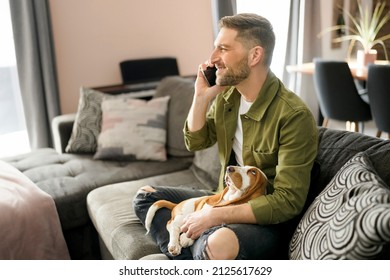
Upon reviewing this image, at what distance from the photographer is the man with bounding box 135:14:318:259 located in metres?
1.06

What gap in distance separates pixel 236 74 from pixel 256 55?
0.08m

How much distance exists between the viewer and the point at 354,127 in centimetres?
321

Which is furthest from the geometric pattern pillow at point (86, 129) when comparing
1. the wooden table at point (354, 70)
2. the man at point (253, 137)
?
the wooden table at point (354, 70)

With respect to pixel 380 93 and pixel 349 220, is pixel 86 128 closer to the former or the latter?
pixel 349 220

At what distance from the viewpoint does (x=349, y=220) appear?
0.83 m

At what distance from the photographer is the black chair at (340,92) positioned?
2771 mm

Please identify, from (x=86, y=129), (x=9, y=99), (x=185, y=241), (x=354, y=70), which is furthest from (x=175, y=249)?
(x=354, y=70)

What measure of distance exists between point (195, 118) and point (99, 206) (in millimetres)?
600

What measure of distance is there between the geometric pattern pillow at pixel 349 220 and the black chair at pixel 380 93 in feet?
5.14

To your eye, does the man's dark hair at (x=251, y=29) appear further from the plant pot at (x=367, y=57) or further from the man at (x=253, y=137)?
the plant pot at (x=367, y=57)

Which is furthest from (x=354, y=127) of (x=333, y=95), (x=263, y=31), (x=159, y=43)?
(x=263, y=31)

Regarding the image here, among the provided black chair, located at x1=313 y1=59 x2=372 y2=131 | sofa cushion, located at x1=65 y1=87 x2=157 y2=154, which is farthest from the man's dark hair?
black chair, located at x1=313 y1=59 x2=372 y2=131

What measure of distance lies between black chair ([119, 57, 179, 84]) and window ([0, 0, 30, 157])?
765 mm
